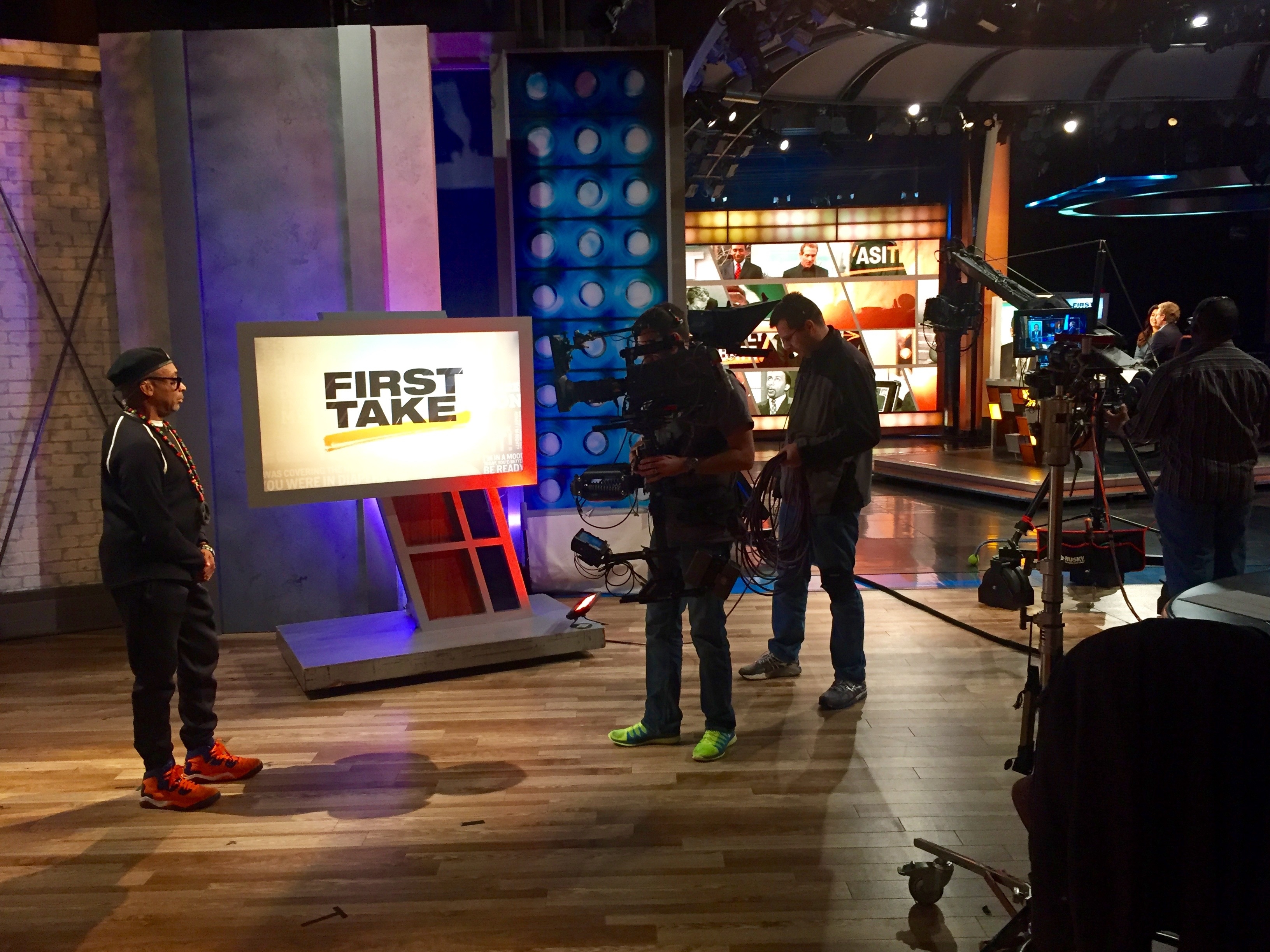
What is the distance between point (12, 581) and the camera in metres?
5.50

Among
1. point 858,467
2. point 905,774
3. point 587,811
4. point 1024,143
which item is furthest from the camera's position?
point 1024,143

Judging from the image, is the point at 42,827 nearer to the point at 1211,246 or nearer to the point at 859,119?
the point at 859,119

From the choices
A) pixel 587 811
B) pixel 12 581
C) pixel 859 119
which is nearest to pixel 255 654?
pixel 12 581

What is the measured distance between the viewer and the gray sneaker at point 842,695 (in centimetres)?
397

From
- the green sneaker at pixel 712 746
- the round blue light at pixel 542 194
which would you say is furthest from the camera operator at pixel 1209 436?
the round blue light at pixel 542 194

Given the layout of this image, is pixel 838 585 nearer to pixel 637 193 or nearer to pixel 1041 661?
pixel 1041 661

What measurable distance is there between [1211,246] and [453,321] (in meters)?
12.8

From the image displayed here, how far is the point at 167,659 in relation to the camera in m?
3.19

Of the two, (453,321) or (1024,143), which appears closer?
(453,321)

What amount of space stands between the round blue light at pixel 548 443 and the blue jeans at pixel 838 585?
6.95ft

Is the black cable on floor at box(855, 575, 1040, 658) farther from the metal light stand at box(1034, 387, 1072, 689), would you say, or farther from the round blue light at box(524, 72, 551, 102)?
the round blue light at box(524, 72, 551, 102)

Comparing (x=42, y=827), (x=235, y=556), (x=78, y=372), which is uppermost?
(x=78, y=372)

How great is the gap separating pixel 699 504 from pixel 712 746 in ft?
2.87

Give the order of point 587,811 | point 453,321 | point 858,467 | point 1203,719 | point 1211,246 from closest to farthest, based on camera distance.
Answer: point 1203,719 < point 587,811 < point 858,467 < point 453,321 < point 1211,246
